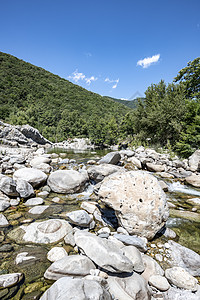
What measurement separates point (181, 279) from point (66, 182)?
3768 millimetres

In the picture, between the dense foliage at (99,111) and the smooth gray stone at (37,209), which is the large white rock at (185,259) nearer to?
the smooth gray stone at (37,209)

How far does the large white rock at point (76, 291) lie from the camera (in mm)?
1282

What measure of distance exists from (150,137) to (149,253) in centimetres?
1799

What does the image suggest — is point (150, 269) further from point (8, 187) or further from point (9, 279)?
point (8, 187)

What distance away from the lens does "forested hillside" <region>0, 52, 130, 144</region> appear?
35197 mm

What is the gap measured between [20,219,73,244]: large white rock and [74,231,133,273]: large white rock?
2.58 ft

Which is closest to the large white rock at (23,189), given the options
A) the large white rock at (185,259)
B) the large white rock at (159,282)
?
the large white rock at (159,282)

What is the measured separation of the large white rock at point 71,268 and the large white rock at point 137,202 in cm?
116

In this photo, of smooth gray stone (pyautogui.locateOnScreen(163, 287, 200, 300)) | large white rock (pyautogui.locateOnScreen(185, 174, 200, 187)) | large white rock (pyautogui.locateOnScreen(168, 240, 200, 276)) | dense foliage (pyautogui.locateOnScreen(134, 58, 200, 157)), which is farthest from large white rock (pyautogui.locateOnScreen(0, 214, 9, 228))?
dense foliage (pyautogui.locateOnScreen(134, 58, 200, 157))

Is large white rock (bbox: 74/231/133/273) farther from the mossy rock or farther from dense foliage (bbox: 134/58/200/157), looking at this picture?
dense foliage (bbox: 134/58/200/157)

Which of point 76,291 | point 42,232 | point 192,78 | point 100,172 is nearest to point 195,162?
point 100,172

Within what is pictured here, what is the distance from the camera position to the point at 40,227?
272 centimetres

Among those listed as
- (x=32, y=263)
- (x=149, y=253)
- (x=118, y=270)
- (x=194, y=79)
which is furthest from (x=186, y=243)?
(x=194, y=79)

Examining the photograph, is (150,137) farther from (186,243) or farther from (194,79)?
(186,243)
